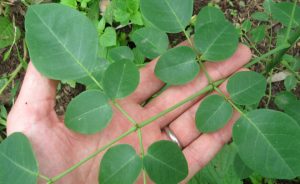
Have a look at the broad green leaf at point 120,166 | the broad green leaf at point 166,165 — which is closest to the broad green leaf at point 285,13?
the broad green leaf at point 166,165

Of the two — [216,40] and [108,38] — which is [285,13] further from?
[108,38]

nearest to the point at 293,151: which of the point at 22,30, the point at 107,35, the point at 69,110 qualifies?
the point at 69,110

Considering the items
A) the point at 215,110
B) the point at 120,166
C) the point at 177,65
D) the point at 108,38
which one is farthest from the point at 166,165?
the point at 108,38

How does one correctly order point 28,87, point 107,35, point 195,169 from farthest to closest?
point 107,35 < point 195,169 < point 28,87

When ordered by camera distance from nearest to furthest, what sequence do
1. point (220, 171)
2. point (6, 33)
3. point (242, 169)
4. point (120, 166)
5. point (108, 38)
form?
point (120, 166) < point (242, 169) < point (220, 171) < point (108, 38) < point (6, 33)

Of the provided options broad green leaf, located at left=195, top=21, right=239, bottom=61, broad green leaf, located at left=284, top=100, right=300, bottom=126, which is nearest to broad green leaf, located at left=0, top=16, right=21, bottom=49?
broad green leaf, located at left=195, top=21, right=239, bottom=61

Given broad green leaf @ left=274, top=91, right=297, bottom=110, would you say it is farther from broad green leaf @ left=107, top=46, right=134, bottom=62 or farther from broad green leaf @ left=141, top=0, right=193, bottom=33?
broad green leaf @ left=107, top=46, right=134, bottom=62

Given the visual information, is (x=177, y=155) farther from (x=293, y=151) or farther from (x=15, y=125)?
(x=15, y=125)
